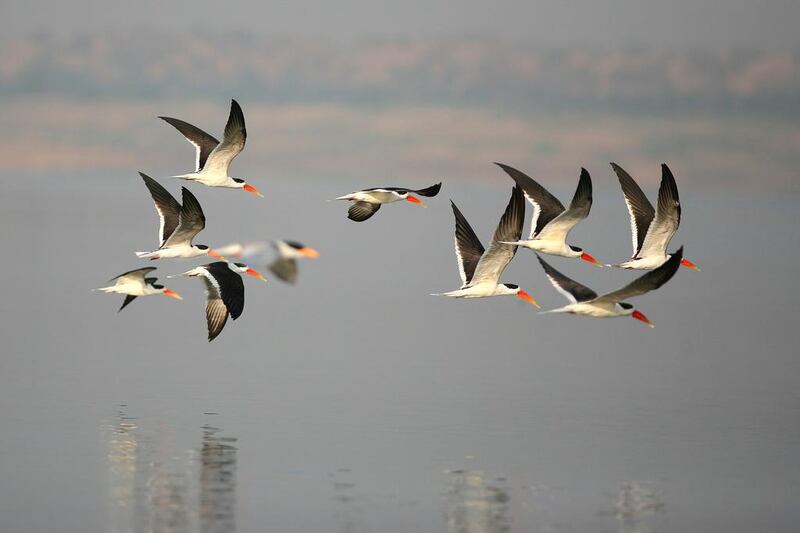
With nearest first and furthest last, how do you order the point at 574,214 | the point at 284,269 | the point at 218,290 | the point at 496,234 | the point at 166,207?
1. the point at 284,269
2. the point at 496,234
3. the point at 574,214
4. the point at 218,290
5. the point at 166,207

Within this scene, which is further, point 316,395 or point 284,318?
point 284,318

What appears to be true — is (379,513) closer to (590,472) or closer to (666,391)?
(590,472)

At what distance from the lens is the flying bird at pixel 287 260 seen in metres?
27.6

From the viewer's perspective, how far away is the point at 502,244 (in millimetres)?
33469

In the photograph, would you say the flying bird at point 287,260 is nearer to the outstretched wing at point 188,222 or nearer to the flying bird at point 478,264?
the flying bird at point 478,264

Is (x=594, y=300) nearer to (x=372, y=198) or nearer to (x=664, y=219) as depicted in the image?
(x=664, y=219)

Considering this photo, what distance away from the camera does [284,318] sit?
2109 inches

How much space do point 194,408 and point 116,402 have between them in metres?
1.74

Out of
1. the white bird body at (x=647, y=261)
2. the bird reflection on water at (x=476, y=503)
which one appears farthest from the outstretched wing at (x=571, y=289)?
the bird reflection on water at (x=476, y=503)

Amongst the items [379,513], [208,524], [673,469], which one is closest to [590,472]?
[673,469]

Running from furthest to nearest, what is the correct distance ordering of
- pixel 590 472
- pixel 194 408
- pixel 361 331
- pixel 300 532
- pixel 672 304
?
pixel 672 304 → pixel 361 331 → pixel 194 408 → pixel 590 472 → pixel 300 532

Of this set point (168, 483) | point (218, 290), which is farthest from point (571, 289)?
point (168, 483)

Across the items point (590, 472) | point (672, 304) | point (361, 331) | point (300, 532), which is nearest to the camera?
point (300, 532)

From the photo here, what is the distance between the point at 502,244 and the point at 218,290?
21.1ft
